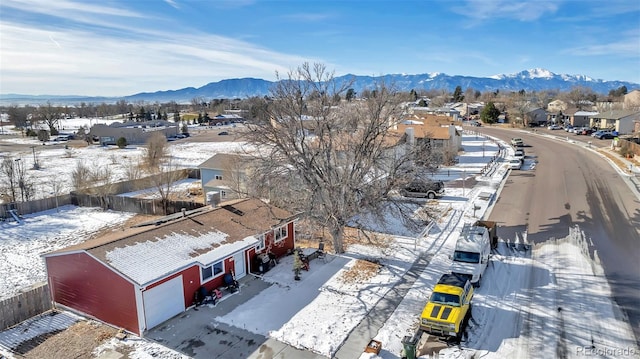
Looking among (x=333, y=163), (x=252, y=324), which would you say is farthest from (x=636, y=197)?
(x=252, y=324)

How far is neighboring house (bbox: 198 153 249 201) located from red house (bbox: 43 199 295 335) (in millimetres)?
11504

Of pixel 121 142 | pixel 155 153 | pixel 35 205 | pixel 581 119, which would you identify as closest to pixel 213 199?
pixel 35 205

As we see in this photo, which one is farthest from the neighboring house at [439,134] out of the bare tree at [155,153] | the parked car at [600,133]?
the bare tree at [155,153]

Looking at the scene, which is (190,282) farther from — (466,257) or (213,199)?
(466,257)

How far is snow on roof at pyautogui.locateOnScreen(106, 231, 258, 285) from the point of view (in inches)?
577

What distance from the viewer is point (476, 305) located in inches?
615

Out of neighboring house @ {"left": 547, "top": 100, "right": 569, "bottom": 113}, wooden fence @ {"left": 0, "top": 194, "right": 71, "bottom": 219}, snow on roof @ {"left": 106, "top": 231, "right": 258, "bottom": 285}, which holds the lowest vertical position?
wooden fence @ {"left": 0, "top": 194, "right": 71, "bottom": 219}

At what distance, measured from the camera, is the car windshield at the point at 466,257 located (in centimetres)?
1758

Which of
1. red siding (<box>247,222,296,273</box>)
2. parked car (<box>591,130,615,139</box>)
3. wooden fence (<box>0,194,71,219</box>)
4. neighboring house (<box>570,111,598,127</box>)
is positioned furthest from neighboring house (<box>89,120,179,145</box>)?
neighboring house (<box>570,111,598,127</box>)

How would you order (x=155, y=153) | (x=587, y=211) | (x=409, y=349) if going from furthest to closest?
(x=155, y=153), (x=587, y=211), (x=409, y=349)

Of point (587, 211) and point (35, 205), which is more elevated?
point (35, 205)

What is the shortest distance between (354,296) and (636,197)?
2654 cm

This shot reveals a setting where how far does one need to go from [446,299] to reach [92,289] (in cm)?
1321

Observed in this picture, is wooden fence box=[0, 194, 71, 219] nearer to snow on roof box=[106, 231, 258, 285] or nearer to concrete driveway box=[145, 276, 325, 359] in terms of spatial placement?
snow on roof box=[106, 231, 258, 285]
